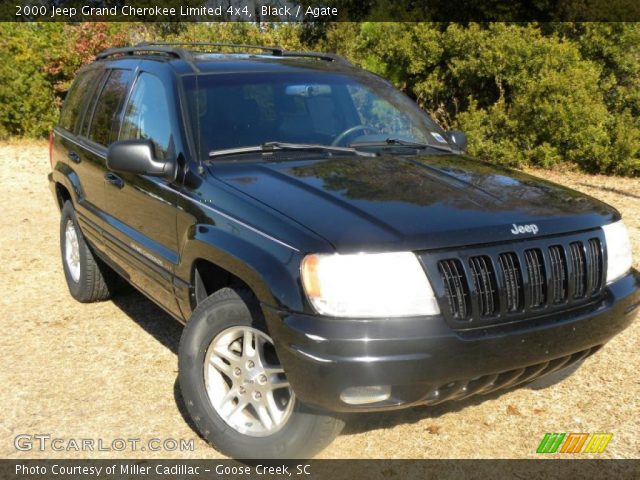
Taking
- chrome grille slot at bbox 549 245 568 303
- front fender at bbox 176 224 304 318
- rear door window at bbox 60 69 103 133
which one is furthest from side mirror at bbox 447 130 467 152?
rear door window at bbox 60 69 103 133

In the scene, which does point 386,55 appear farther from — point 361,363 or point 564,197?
point 361,363

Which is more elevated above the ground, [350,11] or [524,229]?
[350,11]

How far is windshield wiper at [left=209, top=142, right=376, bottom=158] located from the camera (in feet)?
12.9

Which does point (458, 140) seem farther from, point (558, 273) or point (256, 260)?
point (256, 260)

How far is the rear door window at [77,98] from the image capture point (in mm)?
5727

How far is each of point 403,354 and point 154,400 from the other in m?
1.97

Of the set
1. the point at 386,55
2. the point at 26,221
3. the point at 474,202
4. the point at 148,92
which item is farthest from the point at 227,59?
the point at 386,55

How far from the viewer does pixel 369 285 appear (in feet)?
9.48

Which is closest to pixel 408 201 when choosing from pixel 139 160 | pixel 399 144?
pixel 399 144

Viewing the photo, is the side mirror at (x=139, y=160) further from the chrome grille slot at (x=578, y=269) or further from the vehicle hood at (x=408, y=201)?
the chrome grille slot at (x=578, y=269)

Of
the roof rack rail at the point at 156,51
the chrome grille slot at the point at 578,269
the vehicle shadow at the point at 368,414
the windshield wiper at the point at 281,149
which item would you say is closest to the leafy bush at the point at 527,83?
the roof rack rail at the point at 156,51

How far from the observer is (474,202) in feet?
11.0

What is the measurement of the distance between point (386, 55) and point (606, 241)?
955 centimetres

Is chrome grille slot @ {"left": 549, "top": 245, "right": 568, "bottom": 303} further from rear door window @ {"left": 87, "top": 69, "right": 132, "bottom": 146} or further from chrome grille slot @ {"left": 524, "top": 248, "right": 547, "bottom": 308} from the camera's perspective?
rear door window @ {"left": 87, "top": 69, "right": 132, "bottom": 146}
